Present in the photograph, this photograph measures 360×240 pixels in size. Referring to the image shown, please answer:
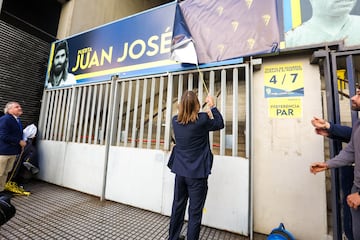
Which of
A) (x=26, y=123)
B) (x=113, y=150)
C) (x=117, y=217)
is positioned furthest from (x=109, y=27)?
(x=117, y=217)

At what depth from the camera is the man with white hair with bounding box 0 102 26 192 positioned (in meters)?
2.70

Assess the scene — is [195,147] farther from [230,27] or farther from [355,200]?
[230,27]

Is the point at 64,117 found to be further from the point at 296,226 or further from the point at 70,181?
the point at 296,226

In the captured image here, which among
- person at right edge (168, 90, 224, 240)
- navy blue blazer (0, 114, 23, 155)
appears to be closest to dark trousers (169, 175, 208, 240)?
person at right edge (168, 90, 224, 240)

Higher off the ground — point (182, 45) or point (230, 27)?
point (230, 27)

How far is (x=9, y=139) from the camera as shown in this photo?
2.73m

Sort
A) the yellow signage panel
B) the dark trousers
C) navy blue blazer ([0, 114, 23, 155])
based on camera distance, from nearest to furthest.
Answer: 1. the dark trousers
2. the yellow signage panel
3. navy blue blazer ([0, 114, 23, 155])

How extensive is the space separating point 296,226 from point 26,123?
5.13m

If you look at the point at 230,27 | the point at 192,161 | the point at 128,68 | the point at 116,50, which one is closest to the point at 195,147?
the point at 192,161

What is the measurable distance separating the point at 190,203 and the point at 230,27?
2.27 meters

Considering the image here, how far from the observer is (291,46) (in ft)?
7.16

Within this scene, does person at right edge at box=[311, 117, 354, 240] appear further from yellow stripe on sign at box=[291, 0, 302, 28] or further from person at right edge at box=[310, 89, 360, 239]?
yellow stripe on sign at box=[291, 0, 302, 28]

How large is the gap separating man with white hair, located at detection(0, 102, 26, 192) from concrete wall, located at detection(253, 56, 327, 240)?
349 centimetres

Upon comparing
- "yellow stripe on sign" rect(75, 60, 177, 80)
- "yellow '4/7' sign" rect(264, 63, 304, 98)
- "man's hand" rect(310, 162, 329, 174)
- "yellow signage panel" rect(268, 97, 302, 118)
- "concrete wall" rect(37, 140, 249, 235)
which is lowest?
"concrete wall" rect(37, 140, 249, 235)
